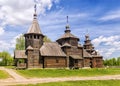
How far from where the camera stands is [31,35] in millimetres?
47688

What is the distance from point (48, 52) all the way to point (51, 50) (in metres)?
1.50

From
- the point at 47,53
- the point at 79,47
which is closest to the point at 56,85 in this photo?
the point at 47,53

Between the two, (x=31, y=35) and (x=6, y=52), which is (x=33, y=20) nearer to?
(x=31, y=35)

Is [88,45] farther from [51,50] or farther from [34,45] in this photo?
[34,45]

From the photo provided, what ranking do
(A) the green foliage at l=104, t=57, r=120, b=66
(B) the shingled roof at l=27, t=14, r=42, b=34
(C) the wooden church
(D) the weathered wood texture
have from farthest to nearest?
(A) the green foliage at l=104, t=57, r=120, b=66
(B) the shingled roof at l=27, t=14, r=42, b=34
(D) the weathered wood texture
(C) the wooden church

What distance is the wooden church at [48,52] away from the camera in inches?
1833

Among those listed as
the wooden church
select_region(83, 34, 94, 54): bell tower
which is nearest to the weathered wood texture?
the wooden church

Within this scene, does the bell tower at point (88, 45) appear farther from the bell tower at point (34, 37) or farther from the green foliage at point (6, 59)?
the green foliage at point (6, 59)

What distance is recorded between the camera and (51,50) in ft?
161

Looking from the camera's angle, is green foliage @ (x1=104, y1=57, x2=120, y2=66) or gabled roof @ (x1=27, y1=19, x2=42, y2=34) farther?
green foliage @ (x1=104, y1=57, x2=120, y2=66)

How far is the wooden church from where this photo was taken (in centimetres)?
4656

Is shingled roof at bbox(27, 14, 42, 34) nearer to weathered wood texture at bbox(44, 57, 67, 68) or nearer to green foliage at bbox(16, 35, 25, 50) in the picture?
weathered wood texture at bbox(44, 57, 67, 68)

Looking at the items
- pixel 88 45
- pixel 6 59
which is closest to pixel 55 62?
pixel 88 45

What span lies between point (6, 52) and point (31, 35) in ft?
160
